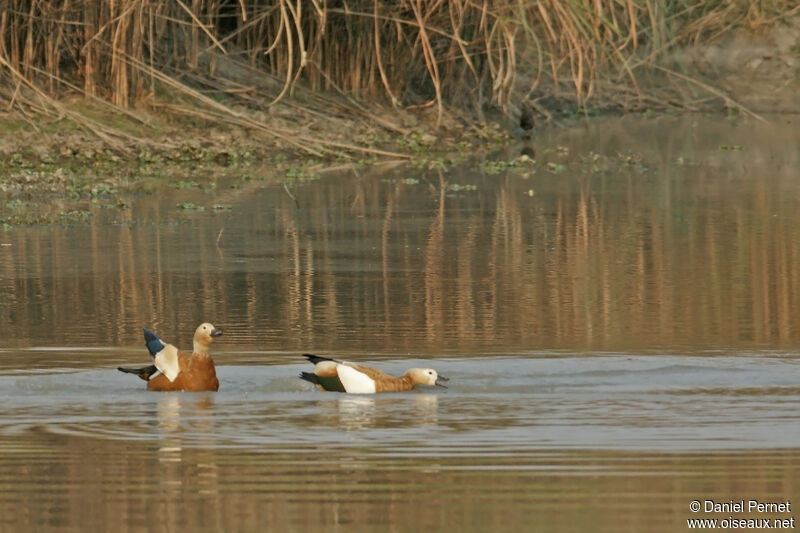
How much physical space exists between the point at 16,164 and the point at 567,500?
14.1 metres

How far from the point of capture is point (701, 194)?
1895 centimetres

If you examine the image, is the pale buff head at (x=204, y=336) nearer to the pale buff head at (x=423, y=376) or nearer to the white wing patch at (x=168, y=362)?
the white wing patch at (x=168, y=362)

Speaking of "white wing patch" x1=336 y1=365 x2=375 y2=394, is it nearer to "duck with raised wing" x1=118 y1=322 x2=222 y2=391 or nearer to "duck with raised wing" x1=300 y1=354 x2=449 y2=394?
"duck with raised wing" x1=300 y1=354 x2=449 y2=394

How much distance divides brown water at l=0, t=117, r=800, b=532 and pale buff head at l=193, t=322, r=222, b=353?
0.72 feet

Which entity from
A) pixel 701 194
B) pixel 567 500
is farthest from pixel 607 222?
pixel 567 500

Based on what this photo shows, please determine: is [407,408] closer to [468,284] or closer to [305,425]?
[305,425]

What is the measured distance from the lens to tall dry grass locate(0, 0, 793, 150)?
69.8 feet

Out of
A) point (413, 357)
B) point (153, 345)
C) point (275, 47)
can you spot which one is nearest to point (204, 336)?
point (153, 345)

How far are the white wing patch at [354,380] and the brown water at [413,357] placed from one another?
0.12 m

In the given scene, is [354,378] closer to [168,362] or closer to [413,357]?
[168,362]

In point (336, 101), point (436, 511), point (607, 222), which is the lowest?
point (436, 511)

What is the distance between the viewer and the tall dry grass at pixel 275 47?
21.3 meters

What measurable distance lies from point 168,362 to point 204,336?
27 centimetres

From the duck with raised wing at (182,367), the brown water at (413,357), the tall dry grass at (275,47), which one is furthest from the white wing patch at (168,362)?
the tall dry grass at (275,47)
